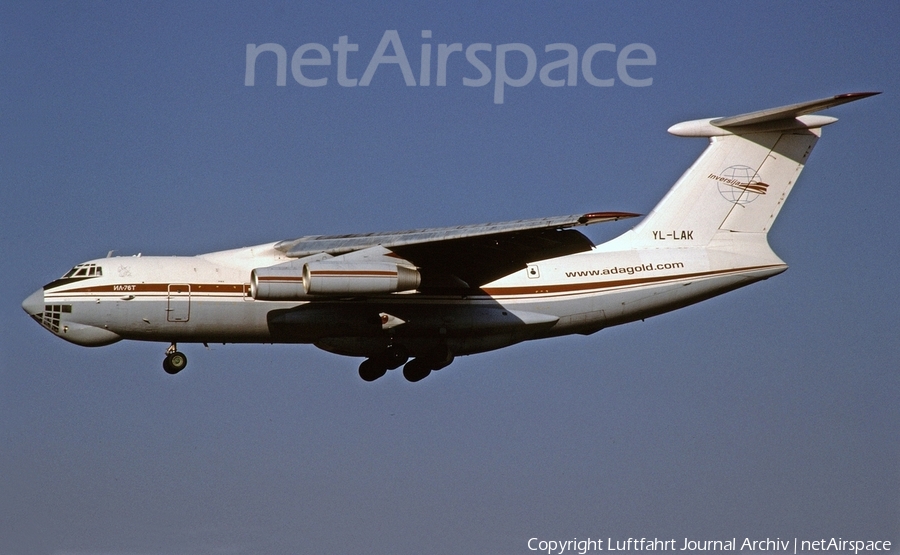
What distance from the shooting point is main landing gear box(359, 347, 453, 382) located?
1391 centimetres

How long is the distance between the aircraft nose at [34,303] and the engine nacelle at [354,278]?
9.75 feet

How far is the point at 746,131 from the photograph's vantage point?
14.5 metres

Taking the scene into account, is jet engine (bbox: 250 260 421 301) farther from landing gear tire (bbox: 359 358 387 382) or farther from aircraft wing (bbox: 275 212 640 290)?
landing gear tire (bbox: 359 358 387 382)

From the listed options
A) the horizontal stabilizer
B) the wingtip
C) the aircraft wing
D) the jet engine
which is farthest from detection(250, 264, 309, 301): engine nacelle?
the horizontal stabilizer

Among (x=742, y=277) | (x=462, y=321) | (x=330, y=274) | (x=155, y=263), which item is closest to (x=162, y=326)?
(x=155, y=263)

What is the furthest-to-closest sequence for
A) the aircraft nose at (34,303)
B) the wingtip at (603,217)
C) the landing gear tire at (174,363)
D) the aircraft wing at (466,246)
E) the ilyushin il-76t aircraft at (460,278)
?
1. the landing gear tire at (174,363)
2. the aircraft nose at (34,303)
3. the ilyushin il-76t aircraft at (460,278)
4. the aircraft wing at (466,246)
5. the wingtip at (603,217)

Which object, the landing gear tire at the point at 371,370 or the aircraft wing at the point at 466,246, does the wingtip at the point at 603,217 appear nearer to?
the aircraft wing at the point at 466,246

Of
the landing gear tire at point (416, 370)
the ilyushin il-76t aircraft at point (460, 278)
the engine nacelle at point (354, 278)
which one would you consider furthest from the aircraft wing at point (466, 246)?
the landing gear tire at point (416, 370)

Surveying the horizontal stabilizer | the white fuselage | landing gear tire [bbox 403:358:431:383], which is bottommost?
landing gear tire [bbox 403:358:431:383]

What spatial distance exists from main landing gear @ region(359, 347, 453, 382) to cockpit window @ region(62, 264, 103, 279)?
125 inches

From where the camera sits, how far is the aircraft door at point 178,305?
1300cm

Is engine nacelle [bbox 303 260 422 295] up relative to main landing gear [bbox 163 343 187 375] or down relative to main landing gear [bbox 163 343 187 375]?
up

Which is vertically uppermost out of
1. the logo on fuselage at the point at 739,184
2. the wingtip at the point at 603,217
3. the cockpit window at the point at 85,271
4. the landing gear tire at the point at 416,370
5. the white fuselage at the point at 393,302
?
the logo on fuselage at the point at 739,184

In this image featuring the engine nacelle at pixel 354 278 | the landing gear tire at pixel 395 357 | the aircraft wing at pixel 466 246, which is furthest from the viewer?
the landing gear tire at pixel 395 357
